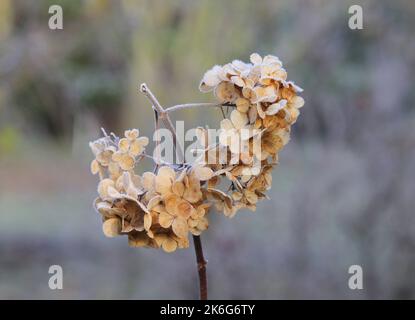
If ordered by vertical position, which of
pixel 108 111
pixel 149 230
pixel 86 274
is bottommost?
pixel 149 230

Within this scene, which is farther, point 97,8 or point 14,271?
point 14,271

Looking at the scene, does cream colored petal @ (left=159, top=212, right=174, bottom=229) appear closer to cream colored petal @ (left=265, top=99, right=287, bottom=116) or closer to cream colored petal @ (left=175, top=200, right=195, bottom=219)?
cream colored petal @ (left=175, top=200, right=195, bottom=219)

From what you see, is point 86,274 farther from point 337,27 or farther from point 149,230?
point 149,230

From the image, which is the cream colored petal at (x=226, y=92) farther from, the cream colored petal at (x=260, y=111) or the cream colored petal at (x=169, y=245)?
the cream colored petal at (x=169, y=245)

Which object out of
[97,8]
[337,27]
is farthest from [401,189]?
[97,8]

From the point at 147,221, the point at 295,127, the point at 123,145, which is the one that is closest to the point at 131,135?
the point at 123,145

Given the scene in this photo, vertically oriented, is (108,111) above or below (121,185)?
above

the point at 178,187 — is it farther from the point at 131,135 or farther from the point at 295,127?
the point at 295,127
